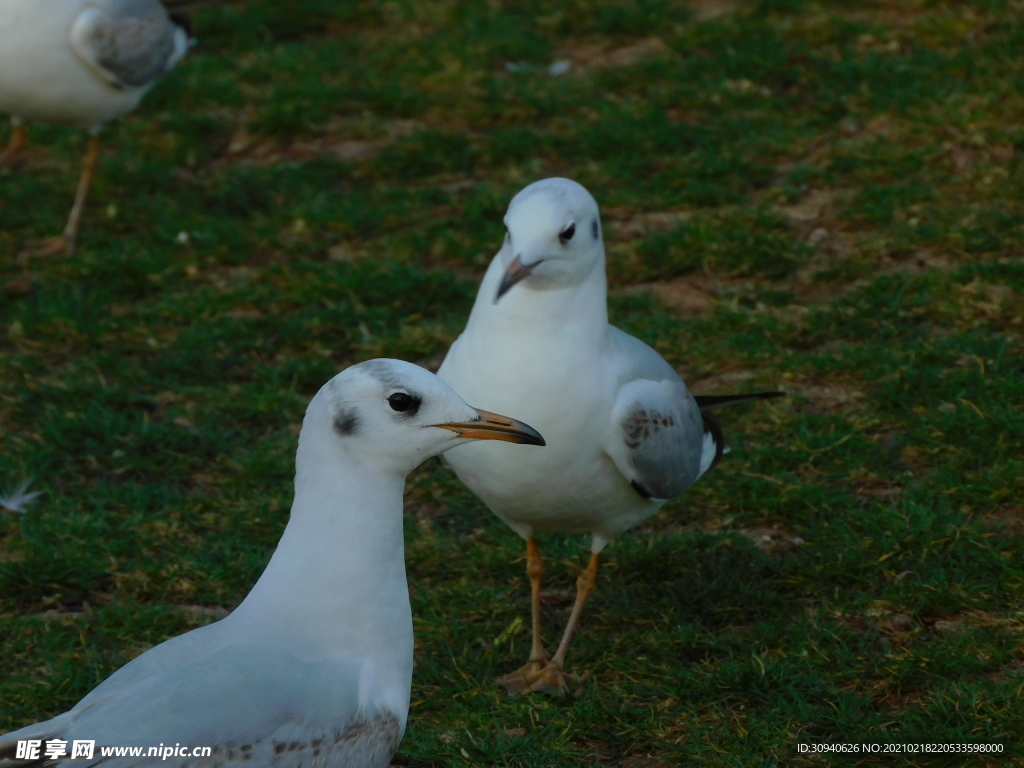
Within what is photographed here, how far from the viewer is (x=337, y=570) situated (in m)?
2.97

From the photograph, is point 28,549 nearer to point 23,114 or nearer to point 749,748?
point 749,748

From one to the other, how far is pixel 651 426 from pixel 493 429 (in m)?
0.83

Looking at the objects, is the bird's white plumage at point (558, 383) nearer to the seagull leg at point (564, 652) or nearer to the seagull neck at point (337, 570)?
the seagull leg at point (564, 652)

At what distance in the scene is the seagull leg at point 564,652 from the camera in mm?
3912

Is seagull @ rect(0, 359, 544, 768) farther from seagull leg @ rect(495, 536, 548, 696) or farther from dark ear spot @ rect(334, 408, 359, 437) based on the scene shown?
seagull leg @ rect(495, 536, 548, 696)

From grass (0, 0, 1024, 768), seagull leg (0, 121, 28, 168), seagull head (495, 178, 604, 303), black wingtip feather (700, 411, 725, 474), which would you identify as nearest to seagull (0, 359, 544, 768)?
seagull head (495, 178, 604, 303)

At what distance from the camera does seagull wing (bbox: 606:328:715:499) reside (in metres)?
3.81

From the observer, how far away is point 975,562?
4.19 metres

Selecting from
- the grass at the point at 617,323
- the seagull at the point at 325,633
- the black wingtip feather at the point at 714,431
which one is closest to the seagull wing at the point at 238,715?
the seagull at the point at 325,633

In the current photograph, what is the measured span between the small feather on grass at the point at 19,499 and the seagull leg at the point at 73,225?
2068mm

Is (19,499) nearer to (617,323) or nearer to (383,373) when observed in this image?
(383,373)

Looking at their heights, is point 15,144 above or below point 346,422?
below

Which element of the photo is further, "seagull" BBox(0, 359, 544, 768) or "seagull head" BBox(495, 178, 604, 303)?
"seagull head" BBox(495, 178, 604, 303)

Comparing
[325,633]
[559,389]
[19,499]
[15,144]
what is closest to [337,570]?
[325,633]
